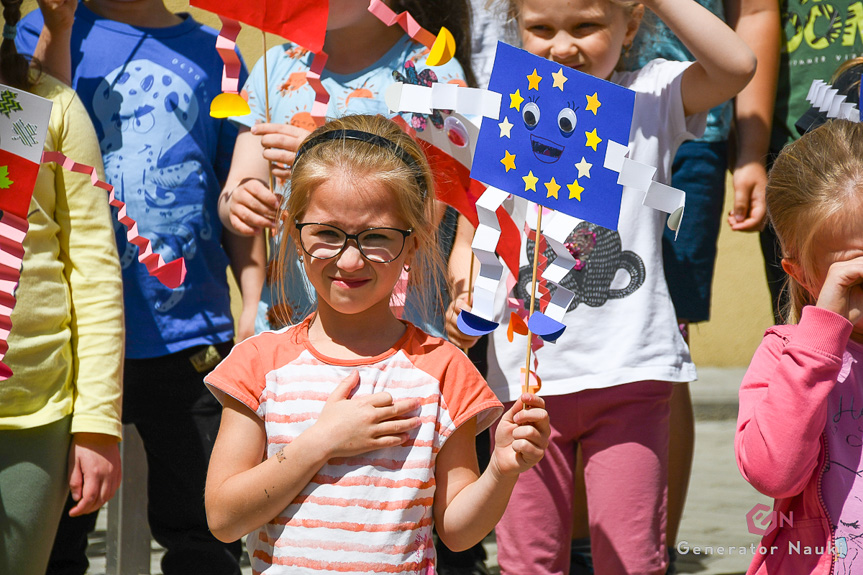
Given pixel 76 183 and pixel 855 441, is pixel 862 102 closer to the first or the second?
pixel 855 441

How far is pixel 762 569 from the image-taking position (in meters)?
1.71

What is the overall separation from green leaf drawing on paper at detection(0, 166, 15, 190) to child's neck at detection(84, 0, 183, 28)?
0.93m

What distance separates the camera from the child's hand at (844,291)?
162cm

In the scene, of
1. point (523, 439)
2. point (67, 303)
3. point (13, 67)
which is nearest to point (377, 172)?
point (523, 439)

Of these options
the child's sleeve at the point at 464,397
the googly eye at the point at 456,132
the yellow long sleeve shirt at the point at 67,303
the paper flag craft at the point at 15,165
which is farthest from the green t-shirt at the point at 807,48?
the paper flag craft at the point at 15,165

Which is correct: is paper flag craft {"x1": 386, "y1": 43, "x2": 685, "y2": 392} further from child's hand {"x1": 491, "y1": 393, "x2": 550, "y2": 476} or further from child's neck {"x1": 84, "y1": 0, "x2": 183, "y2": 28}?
child's neck {"x1": 84, "y1": 0, "x2": 183, "y2": 28}

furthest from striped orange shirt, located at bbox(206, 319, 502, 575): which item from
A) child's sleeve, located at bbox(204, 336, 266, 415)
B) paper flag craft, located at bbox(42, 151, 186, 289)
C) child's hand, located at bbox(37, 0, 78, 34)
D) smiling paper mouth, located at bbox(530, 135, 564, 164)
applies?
child's hand, located at bbox(37, 0, 78, 34)

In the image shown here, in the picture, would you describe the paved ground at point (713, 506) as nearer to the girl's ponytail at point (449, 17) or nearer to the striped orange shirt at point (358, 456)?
the striped orange shirt at point (358, 456)

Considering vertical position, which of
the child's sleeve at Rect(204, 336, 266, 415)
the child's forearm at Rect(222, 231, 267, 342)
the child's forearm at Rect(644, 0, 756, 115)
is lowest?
the child's sleeve at Rect(204, 336, 266, 415)

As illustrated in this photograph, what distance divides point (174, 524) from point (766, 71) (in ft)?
6.67

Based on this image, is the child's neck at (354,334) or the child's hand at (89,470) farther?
the child's hand at (89,470)

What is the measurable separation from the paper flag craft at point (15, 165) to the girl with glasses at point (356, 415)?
21.1 inches

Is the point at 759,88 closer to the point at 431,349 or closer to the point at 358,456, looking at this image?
the point at 431,349

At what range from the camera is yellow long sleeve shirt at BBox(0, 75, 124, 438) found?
6.79ft
